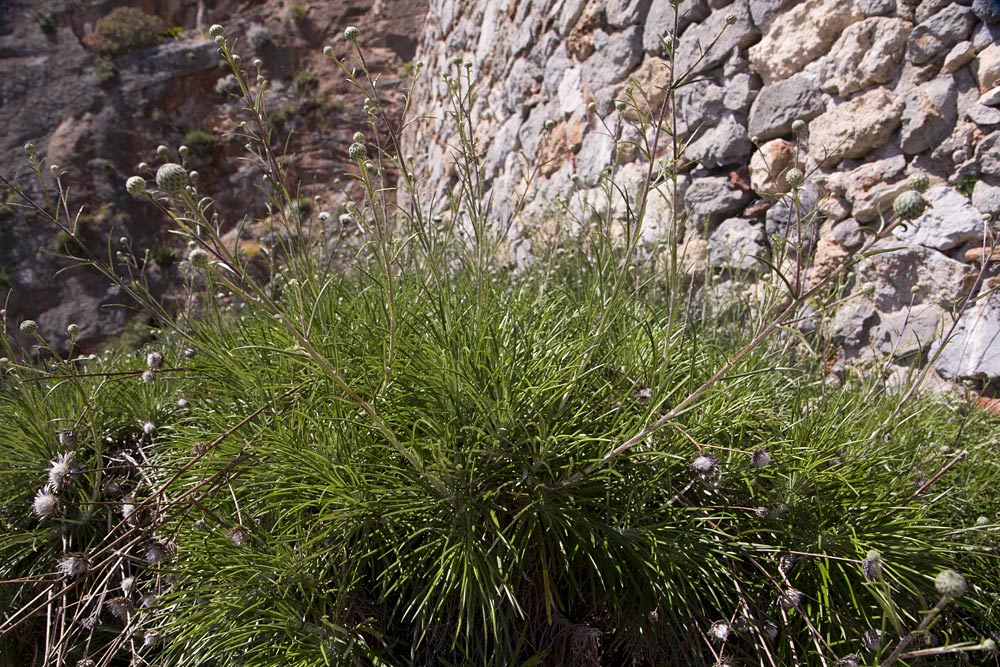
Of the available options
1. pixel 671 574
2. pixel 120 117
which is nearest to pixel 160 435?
pixel 671 574

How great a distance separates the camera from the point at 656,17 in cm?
338

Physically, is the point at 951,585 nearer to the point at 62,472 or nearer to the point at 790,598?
the point at 790,598

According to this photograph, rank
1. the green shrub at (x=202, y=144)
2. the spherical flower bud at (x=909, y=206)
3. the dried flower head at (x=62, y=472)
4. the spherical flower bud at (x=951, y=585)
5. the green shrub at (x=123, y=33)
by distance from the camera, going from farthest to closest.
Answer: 1. the green shrub at (x=123, y=33)
2. the green shrub at (x=202, y=144)
3. the dried flower head at (x=62, y=472)
4. the spherical flower bud at (x=909, y=206)
5. the spherical flower bud at (x=951, y=585)

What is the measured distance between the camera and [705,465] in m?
1.26

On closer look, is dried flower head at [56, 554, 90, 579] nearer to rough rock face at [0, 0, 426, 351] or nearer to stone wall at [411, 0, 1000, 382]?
stone wall at [411, 0, 1000, 382]

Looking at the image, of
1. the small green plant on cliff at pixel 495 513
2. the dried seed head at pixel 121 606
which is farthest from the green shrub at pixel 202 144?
the dried seed head at pixel 121 606

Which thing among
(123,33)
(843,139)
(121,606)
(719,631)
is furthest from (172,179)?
A: (123,33)

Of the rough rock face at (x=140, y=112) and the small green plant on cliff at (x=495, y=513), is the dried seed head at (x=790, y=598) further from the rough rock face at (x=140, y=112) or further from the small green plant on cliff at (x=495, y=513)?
the rough rock face at (x=140, y=112)

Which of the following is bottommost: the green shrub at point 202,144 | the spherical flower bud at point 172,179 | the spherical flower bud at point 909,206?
the green shrub at point 202,144

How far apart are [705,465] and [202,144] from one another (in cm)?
1098

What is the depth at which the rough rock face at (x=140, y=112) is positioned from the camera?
10.1 meters

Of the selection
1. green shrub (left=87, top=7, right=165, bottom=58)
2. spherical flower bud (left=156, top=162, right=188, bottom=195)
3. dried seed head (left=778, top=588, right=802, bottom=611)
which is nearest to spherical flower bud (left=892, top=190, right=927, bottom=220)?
dried seed head (left=778, top=588, right=802, bottom=611)

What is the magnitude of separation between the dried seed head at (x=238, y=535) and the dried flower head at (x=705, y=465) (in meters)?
0.94

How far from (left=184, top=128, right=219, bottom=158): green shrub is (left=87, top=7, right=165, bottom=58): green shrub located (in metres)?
2.40
